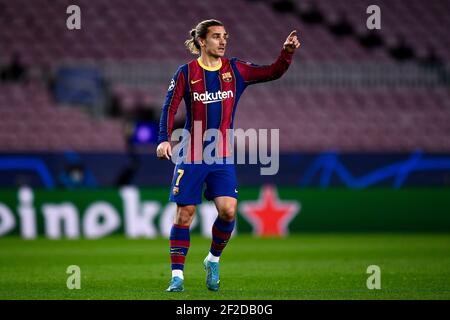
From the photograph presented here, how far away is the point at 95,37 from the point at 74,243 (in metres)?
7.56

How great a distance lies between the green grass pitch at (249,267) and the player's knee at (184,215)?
575mm

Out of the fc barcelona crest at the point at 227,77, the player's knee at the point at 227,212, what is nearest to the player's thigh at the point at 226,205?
the player's knee at the point at 227,212

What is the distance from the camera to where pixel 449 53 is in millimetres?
23391

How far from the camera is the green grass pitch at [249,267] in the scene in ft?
27.7

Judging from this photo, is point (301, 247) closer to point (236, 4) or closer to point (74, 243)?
point (74, 243)

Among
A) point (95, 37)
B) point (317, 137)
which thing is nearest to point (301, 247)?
point (317, 137)

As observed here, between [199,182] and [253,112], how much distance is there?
1305 centimetres

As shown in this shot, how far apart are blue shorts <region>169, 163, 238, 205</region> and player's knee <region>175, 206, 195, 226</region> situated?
0.21ft

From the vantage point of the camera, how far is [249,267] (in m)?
11.5

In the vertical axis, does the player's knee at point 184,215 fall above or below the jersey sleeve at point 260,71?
below

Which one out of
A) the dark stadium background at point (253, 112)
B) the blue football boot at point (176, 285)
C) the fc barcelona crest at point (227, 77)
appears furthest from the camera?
the dark stadium background at point (253, 112)

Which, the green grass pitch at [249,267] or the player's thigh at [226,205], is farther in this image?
the player's thigh at [226,205]

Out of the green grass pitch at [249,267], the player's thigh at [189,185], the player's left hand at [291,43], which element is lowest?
the green grass pitch at [249,267]

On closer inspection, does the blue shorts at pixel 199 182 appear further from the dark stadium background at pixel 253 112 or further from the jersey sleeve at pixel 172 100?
the dark stadium background at pixel 253 112
